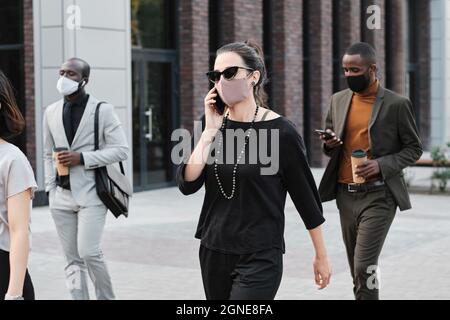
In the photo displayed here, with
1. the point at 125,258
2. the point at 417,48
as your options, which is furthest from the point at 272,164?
the point at 417,48

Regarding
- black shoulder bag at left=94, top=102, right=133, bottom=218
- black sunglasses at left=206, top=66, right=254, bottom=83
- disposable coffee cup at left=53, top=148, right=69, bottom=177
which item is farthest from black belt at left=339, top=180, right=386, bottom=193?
black sunglasses at left=206, top=66, right=254, bottom=83

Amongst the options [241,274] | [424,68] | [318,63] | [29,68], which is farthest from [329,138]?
[424,68]

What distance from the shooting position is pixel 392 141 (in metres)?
6.51

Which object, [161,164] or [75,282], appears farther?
[161,164]

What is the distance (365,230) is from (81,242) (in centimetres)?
203

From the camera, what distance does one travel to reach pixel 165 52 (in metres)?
18.3

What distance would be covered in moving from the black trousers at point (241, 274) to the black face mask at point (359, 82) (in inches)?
91.7

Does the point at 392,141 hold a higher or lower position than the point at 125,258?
higher

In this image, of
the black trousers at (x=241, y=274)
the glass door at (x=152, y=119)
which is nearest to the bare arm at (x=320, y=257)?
the black trousers at (x=241, y=274)

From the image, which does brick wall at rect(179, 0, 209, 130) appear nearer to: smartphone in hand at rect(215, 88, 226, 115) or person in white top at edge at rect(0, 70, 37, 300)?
smartphone in hand at rect(215, 88, 226, 115)

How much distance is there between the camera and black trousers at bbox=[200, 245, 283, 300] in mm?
4340

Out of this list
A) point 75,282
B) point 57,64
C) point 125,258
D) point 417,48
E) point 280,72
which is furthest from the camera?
point 417,48
